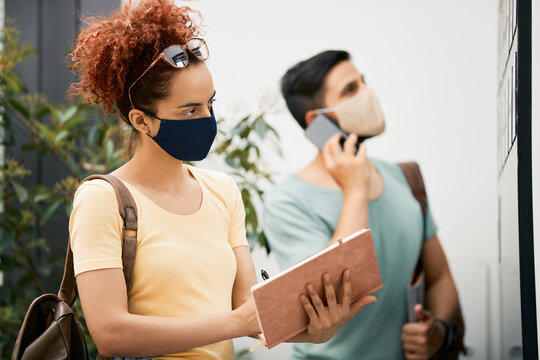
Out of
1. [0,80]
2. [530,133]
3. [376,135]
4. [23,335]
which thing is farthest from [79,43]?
[0,80]

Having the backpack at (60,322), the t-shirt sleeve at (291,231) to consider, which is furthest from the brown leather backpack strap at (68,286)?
the t-shirt sleeve at (291,231)

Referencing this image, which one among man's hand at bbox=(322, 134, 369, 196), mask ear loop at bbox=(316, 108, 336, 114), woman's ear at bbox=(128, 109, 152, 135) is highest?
woman's ear at bbox=(128, 109, 152, 135)

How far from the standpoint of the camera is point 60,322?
1.23 meters

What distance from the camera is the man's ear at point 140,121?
131 centimetres

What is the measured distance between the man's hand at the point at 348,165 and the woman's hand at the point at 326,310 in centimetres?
88

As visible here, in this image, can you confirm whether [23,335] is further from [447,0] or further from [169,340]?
[447,0]

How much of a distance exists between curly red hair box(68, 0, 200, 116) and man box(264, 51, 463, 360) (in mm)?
1071

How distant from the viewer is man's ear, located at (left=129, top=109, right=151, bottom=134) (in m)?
1.31

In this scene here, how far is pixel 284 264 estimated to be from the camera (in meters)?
2.24

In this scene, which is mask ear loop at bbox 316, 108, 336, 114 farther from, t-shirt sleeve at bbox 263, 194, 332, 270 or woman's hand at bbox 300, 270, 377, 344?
woman's hand at bbox 300, 270, 377, 344

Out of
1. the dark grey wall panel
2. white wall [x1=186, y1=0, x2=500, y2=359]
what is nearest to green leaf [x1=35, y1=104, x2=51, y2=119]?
the dark grey wall panel

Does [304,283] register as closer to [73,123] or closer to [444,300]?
[444,300]

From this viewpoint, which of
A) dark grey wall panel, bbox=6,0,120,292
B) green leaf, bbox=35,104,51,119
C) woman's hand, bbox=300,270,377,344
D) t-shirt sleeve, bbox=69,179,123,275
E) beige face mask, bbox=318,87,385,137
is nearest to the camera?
t-shirt sleeve, bbox=69,179,123,275

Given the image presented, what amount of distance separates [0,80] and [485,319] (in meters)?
2.36
